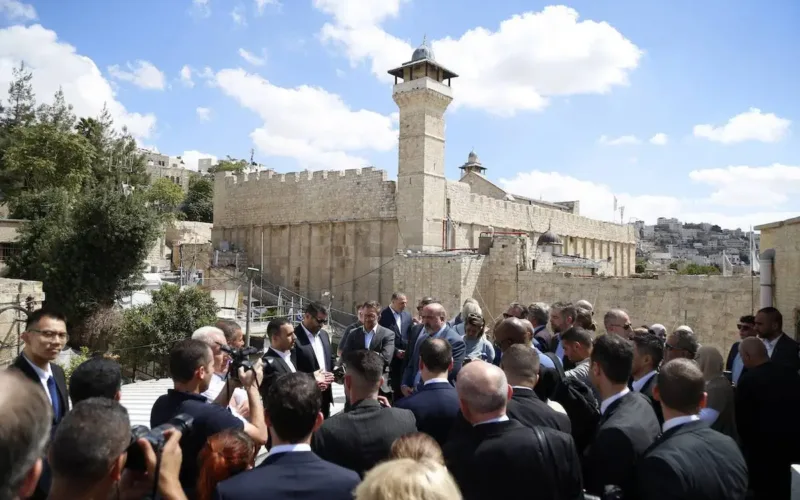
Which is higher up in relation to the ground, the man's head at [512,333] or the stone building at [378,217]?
the stone building at [378,217]

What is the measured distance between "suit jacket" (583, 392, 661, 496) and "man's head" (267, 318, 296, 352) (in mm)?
2645

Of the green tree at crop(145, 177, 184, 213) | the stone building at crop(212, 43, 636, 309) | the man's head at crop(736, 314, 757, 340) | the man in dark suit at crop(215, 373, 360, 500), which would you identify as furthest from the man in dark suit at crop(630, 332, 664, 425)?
the green tree at crop(145, 177, 184, 213)

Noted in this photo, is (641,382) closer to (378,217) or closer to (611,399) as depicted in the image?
(611,399)

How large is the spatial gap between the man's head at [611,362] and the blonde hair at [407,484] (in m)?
1.94

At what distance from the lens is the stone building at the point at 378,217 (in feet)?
64.6

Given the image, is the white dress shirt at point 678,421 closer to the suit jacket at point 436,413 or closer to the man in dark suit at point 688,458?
the man in dark suit at point 688,458

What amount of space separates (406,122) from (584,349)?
16554 mm

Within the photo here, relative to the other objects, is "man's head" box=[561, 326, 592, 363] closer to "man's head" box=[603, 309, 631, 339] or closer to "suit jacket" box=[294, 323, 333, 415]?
"man's head" box=[603, 309, 631, 339]

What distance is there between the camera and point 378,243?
21375mm

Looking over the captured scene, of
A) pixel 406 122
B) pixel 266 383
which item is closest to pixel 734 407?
pixel 266 383

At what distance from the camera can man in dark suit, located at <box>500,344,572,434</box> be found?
9.66 feet

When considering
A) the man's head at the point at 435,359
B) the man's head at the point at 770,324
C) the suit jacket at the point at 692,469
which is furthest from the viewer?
the man's head at the point at 770,324

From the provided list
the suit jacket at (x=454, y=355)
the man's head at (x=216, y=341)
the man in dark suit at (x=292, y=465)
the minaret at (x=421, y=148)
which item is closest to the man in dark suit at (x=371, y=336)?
the suit jacket at (x=454, y=355)

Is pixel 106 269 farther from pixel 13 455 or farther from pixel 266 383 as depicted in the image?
pixel 13 455
